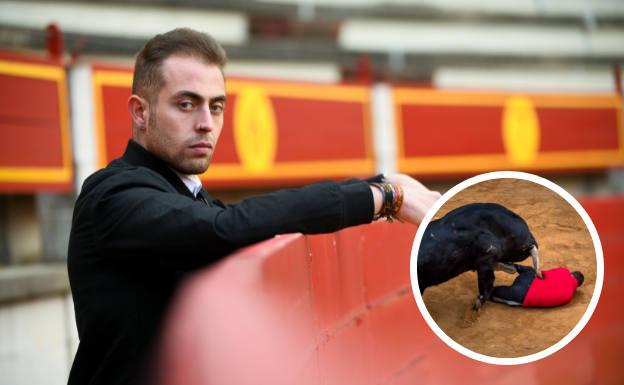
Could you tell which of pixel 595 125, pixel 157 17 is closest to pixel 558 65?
pixel 595 125

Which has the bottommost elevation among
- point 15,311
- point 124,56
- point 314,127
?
point 15,311

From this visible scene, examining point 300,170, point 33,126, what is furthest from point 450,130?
point 33,126

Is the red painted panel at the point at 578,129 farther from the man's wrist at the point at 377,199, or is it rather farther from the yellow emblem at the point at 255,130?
the man's wrist at the point at 377,199

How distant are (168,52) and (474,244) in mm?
530

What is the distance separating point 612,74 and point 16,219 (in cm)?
660

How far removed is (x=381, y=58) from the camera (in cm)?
768

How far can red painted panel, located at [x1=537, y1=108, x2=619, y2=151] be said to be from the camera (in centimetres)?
802

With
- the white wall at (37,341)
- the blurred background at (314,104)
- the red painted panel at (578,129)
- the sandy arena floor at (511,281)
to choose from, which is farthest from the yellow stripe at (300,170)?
the sandy arena floor at (511,281)

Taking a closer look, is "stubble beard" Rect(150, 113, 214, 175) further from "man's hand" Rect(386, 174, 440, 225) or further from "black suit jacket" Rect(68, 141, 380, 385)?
"man's hand" Rect(386, 174, 440, 225)

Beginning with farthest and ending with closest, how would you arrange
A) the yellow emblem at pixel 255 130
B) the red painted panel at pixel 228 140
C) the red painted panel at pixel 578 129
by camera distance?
1. the red painted panel at pixel 578 129
2. the yellow emblem at pixel 255 130
3. the red painted panel at pixel 228 140

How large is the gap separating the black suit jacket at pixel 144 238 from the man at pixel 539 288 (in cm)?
21

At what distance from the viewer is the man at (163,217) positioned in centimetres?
112

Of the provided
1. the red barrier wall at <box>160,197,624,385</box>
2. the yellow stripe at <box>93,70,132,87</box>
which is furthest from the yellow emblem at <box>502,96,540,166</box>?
the red barrier wall at <box>160,197,624,385</box>

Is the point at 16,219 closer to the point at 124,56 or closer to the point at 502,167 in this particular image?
the point at 124,56
